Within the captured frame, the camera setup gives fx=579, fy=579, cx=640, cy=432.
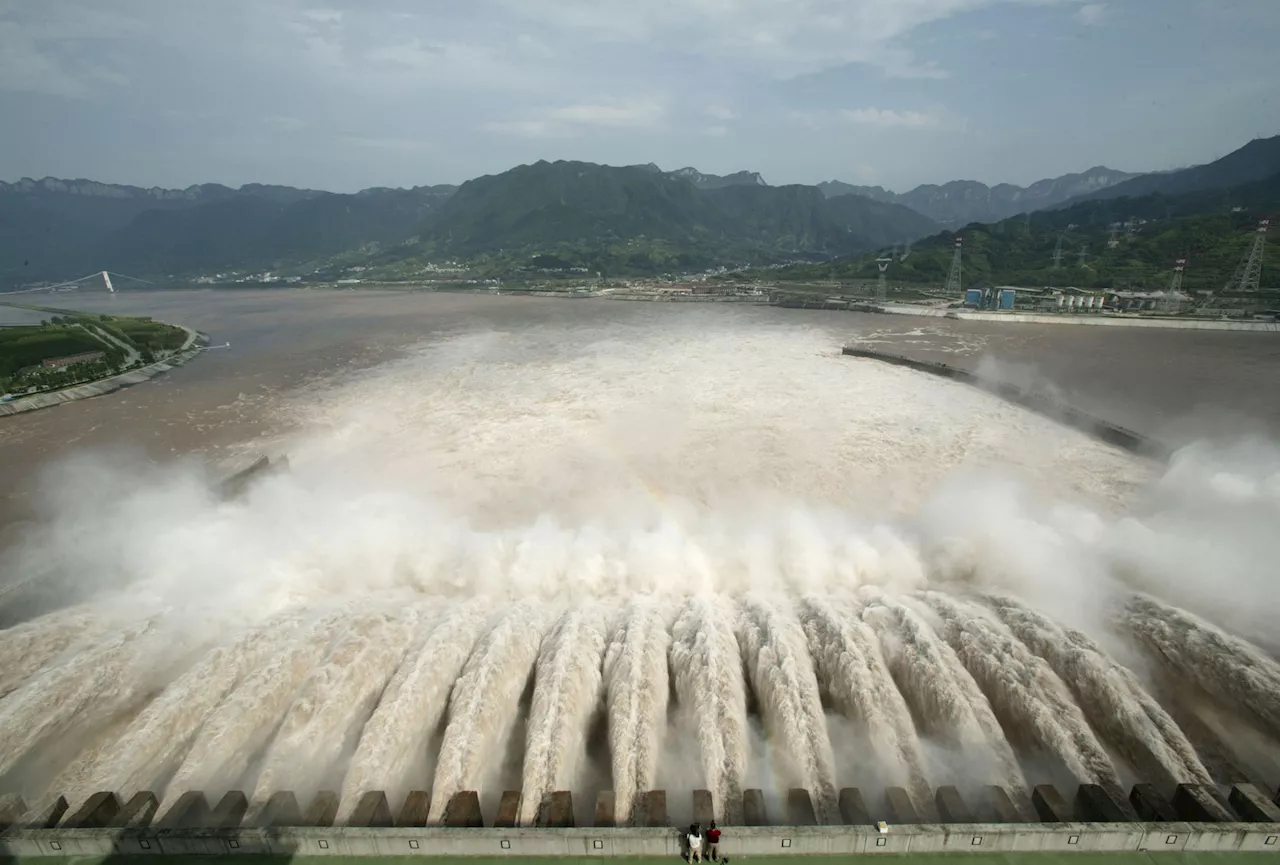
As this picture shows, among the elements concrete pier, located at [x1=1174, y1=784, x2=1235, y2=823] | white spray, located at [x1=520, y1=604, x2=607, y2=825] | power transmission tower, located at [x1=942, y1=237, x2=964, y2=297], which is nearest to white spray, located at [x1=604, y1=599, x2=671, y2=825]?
white spray, located at [x1=520, y1=604, x2=607, y2=825]

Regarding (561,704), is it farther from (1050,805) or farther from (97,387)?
(97,387)

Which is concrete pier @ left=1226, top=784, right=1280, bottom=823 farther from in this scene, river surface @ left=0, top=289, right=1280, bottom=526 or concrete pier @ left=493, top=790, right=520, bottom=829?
river surface @ left=0, top=289, right=1280, bottom=526

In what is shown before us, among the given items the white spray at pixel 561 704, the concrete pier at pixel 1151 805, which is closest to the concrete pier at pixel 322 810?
the white spray at pixel 561 704

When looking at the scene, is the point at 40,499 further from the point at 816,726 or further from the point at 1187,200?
the point at 1187,200

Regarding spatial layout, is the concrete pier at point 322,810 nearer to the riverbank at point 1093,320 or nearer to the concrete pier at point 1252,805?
the concrete pier at point 1252,805

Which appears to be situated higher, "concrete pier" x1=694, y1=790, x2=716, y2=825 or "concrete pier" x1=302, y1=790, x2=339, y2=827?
"concrete pier" x1=694, y1=790, x2=716, y2=825
